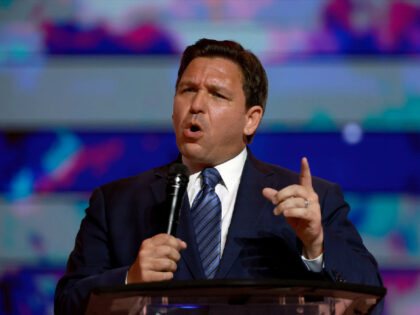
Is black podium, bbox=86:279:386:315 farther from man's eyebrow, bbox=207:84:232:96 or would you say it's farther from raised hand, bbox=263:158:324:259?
man's eyebrow, bbox=207:84:232:96

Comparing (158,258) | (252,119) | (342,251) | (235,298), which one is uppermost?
(252,119)

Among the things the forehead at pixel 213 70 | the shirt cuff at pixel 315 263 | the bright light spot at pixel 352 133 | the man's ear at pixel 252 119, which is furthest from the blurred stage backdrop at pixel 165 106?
the shirt cuff at pixel 315 263

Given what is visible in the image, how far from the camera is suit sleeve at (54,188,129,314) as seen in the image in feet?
5.54

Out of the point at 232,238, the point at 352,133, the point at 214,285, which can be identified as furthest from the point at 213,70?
the point at 214,285

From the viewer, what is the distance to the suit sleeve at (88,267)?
1.69 m

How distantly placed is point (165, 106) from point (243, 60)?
0.84 metres

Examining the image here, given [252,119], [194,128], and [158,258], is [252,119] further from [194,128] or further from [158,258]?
[158,258]

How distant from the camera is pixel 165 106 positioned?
117 inches

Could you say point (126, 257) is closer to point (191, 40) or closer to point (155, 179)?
point (155, 179)

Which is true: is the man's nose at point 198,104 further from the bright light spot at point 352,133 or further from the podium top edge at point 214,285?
the bright light spot at point 352,133

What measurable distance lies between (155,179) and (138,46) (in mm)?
1050

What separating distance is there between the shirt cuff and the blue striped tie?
0.28 metres

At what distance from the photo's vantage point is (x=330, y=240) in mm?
1697

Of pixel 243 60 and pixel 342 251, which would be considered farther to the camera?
pixel 243 60
